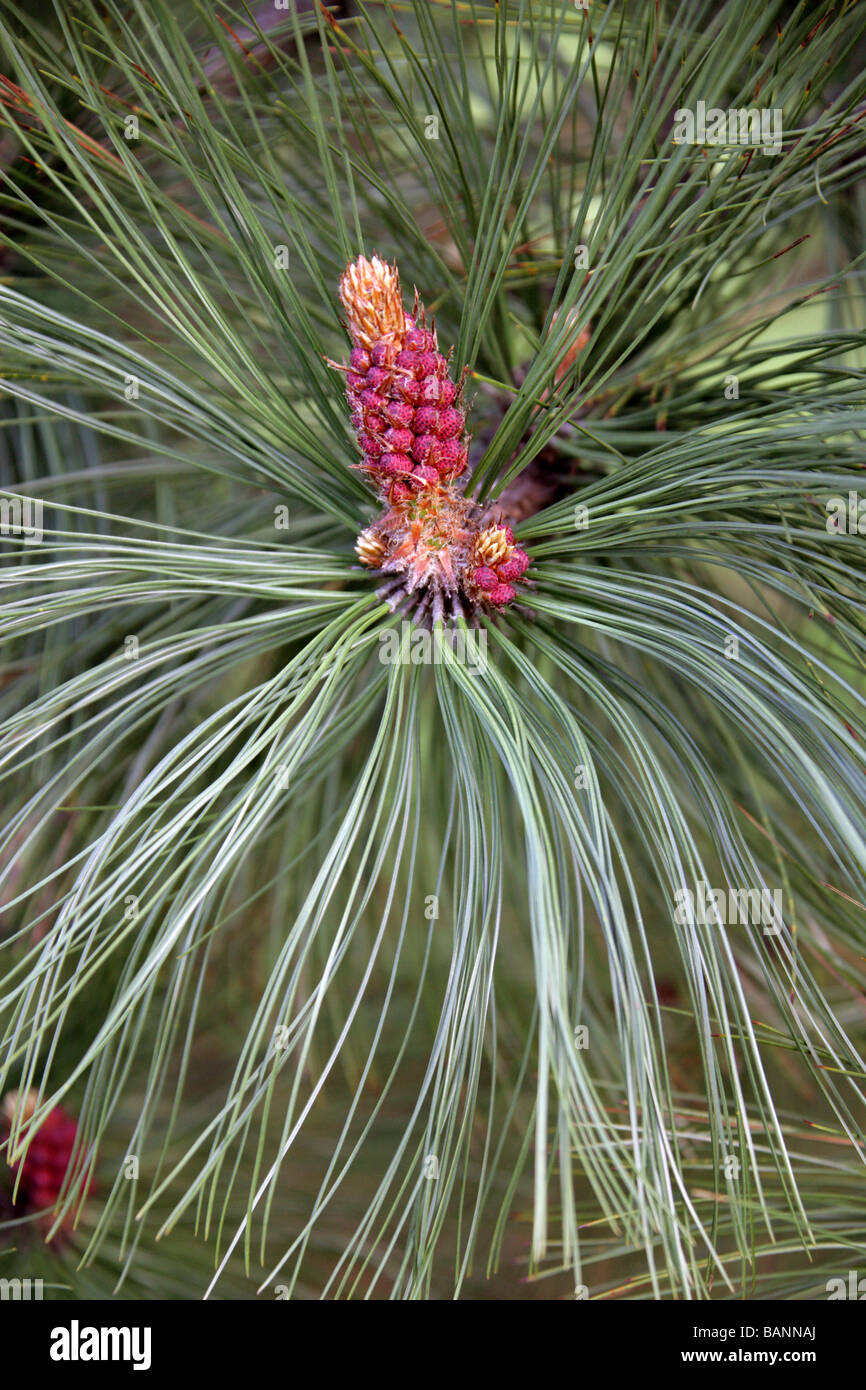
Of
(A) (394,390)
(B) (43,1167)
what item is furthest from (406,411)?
(B) (43,1167)

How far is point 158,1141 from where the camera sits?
80 cm

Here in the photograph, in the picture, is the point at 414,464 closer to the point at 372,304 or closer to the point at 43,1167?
the point at 372,304

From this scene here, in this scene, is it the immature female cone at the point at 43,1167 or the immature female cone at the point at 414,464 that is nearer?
the immature female cone at the point at 414,464

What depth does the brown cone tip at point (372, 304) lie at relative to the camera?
42 centimetres

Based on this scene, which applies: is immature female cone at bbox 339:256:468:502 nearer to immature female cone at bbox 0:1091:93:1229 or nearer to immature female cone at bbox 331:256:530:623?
immature female cone at bbox 331:256:530:623

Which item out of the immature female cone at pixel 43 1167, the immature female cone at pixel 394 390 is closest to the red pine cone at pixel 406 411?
the immature female cone at pixel 394 390

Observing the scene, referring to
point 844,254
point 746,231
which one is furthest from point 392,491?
point 844,254

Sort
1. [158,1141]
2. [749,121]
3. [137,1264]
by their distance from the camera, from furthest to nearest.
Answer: [158,1141] → [137,1264] → [749,121]

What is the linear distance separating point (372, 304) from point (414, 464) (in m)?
0.07

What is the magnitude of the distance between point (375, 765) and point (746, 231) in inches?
11.6

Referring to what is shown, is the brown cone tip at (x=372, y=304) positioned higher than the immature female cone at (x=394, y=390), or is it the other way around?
the brown cone tip at (x=372, y=304)

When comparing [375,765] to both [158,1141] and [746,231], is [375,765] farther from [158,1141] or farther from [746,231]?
[158,1141]

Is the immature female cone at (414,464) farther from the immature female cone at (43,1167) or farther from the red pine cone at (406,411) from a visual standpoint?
Answer: the immature female cone at (43,1167)

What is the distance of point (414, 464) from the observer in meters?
0.44
